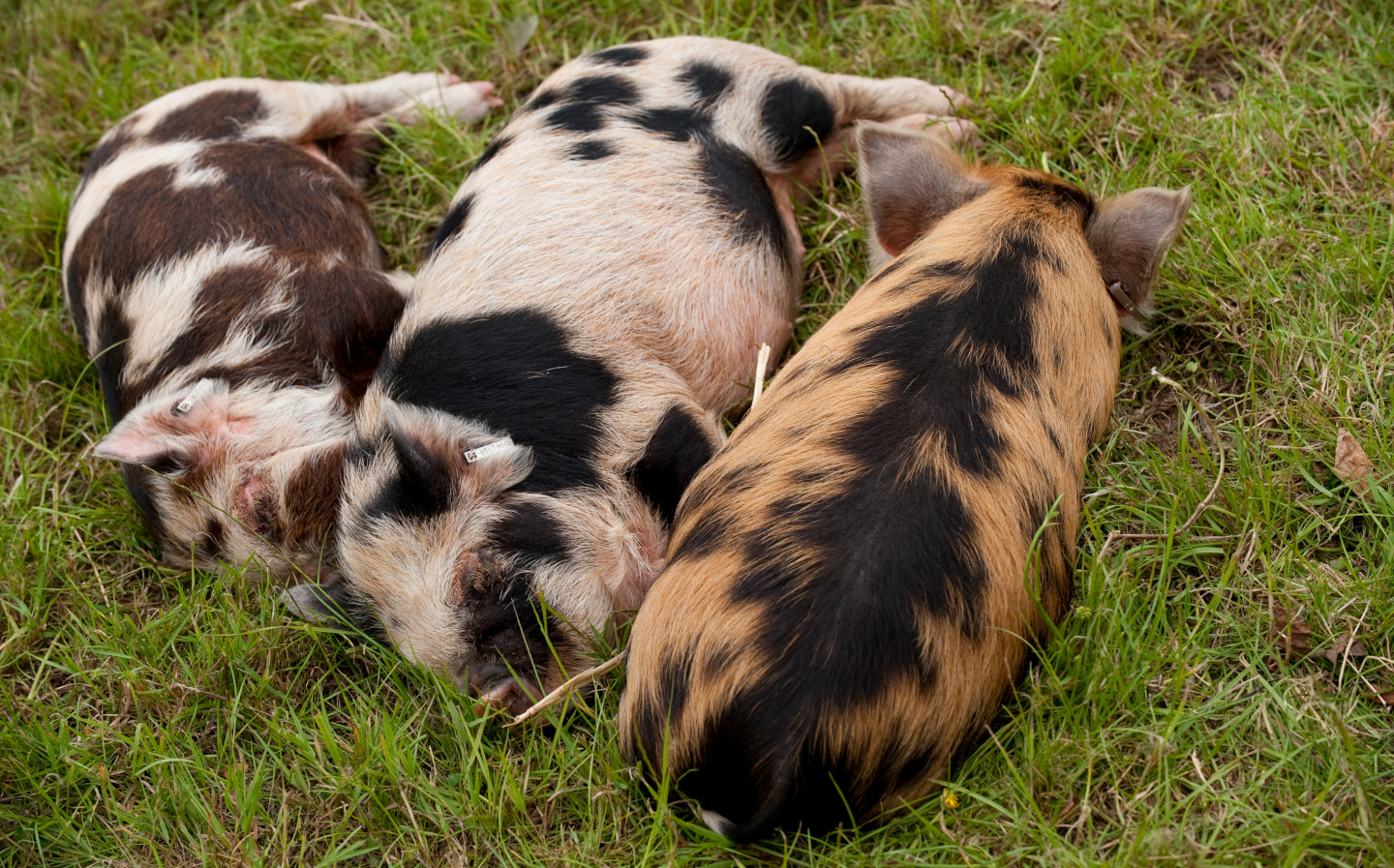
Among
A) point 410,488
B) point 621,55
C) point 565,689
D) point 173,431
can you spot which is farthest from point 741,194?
point 173,431

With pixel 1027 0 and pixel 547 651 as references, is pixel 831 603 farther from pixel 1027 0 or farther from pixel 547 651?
pixel 1027 0

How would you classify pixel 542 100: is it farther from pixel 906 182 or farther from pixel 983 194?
pixel 983 194

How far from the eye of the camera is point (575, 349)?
11.8 ft

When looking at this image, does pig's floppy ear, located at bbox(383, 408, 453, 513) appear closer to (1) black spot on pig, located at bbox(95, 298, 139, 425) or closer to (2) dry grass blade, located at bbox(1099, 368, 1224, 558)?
(1) black spot on pig, located at bbox(95, 298, 139, 425)

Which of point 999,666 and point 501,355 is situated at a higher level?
Result: point 501,355

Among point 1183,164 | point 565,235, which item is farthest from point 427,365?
point 1183,164

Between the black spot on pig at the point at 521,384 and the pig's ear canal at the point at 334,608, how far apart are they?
660mm

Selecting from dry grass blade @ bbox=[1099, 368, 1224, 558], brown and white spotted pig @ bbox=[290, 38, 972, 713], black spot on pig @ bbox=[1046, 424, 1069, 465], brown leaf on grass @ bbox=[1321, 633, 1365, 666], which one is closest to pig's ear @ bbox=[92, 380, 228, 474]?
brown and white spotted pig @ bbox=[290, 38, 972, 713]

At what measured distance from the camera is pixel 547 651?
333 cm

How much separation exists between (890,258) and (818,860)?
196cm

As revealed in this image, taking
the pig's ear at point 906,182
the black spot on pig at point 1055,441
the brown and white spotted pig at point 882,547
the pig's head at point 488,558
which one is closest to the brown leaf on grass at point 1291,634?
the brown and white spotted pig at point 882,547

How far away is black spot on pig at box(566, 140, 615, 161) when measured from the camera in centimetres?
397

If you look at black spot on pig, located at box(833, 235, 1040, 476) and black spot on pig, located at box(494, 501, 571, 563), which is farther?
black spot on pig, located at box(494, 501, 571, 563)

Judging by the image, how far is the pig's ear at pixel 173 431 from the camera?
3738mm
